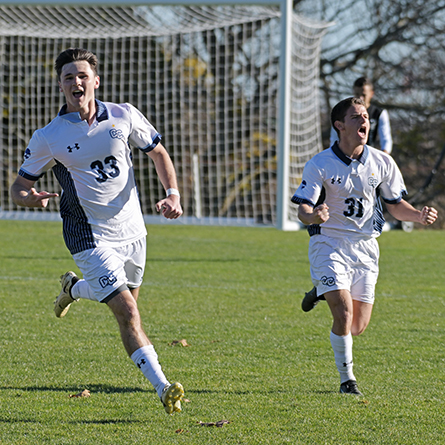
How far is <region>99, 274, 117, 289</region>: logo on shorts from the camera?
413 centimetres

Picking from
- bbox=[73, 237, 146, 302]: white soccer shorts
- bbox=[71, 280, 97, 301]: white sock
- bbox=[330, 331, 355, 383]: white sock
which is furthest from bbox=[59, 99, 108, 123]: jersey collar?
bbox=[330, 331, 355, 383]: white sock

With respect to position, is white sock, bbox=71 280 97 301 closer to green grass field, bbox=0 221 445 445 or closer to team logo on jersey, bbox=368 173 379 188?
green grass field, bbox=0 221 445 445

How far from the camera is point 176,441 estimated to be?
11.7 ft

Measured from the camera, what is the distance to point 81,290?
5.27m

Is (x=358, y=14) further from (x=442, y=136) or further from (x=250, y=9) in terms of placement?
(x=250, y=9)

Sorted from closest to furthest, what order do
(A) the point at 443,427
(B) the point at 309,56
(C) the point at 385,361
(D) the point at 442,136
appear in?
(A) the point at 443,427 → (C) the point at 385,361 → (B) the point at 309,56 → (D) the point at 442,136

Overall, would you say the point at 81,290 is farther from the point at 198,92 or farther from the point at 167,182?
the point at 198,92

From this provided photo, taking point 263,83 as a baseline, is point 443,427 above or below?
above

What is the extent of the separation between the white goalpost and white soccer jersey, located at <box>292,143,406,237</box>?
959cm

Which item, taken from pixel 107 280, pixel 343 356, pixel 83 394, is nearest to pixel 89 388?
pixel 83 394

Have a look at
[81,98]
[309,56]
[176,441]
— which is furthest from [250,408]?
[309,56]

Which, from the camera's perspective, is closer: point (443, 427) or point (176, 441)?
point (176, 441)

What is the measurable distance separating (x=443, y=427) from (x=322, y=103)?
20.9 m

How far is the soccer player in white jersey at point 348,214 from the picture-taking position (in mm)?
4703
